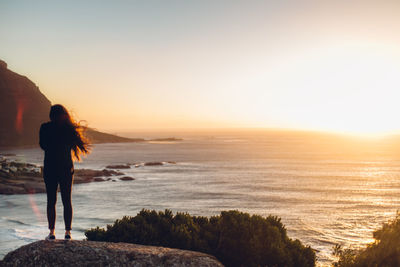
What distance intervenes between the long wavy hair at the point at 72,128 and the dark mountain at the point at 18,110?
167 m

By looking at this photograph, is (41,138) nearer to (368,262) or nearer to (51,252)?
(51,252)

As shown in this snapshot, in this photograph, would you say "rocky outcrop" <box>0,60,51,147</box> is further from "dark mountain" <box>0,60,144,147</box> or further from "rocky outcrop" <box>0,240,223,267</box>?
"rocky outcrop" <box>0,240,223,267</box>

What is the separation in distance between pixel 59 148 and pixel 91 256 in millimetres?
2550

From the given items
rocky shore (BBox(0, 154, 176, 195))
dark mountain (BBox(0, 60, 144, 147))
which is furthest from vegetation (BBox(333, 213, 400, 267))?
dark mountain (BBox(0, 60, 144, 147))

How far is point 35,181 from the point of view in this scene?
57781 millimetres

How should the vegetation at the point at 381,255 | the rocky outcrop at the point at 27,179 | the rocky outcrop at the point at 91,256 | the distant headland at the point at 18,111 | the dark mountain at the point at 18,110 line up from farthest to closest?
the dark mountain at the point at 18,110 < the distant headland at the point at 18,111 < the rocky outcrop at the point at 27,179 < the vegetation at the point at 381,255 < the rocky outcrop at the point at 91,256

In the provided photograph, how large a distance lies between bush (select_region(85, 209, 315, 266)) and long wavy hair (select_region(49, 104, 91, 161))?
4162 millimetres

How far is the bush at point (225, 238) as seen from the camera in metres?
10.4

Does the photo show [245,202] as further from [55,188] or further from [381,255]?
[55,188]

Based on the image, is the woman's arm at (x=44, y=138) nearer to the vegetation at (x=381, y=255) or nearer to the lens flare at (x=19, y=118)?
the vegetation at (x=381, y=255)

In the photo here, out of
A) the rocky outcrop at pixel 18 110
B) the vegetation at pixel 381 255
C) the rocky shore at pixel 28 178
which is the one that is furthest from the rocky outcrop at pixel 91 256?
the rocky outcrop at pixel 18 110

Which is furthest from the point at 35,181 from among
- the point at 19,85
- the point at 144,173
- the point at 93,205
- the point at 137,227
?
the point at 19,85

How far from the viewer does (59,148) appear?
7461 millimetres

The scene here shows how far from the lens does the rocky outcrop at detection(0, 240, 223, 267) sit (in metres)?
7.34
